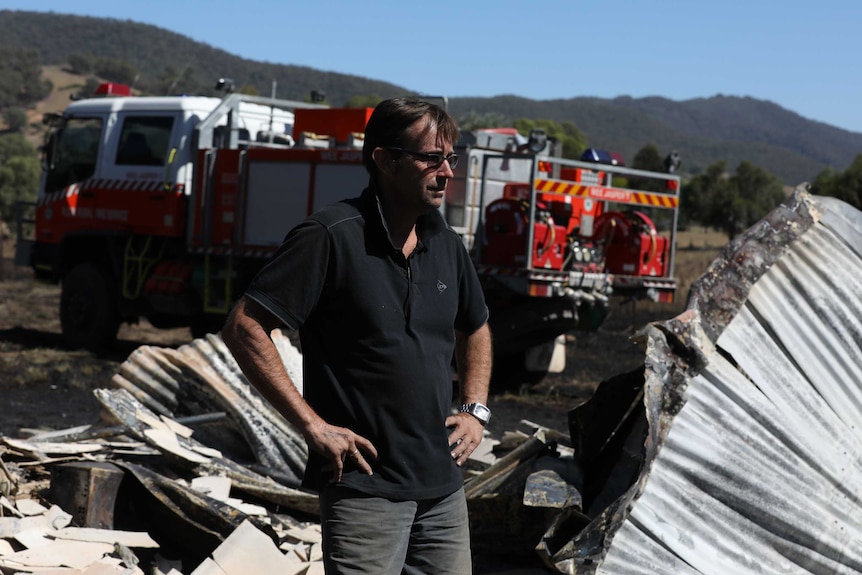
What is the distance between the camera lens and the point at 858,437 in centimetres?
465

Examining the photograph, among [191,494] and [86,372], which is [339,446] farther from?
[86,372]

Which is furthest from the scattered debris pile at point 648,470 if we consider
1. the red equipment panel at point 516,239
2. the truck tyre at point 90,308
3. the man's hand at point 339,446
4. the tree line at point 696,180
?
the tree line at point 696,180

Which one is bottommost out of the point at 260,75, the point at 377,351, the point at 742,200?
the point at 742,200

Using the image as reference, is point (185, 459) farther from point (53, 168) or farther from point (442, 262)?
point (53, 168)

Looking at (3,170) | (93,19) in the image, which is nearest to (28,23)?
(93,19)

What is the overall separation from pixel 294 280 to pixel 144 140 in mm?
10705

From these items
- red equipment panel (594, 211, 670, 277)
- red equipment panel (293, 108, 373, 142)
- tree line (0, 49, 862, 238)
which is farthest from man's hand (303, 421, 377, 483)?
tree line (0, 49, 862, 238)

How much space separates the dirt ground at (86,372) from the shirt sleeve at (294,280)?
18.4ft

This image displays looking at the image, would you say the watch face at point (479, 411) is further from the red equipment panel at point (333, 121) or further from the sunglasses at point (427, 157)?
the red equipment panel at point (333, 121)

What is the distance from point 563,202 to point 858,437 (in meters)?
6.33

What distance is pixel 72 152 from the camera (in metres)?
13.8

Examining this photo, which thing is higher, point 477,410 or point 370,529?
point 477,410

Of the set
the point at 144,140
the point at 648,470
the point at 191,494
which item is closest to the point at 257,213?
the point at 144,140

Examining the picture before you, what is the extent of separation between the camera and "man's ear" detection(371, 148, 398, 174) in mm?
3238
